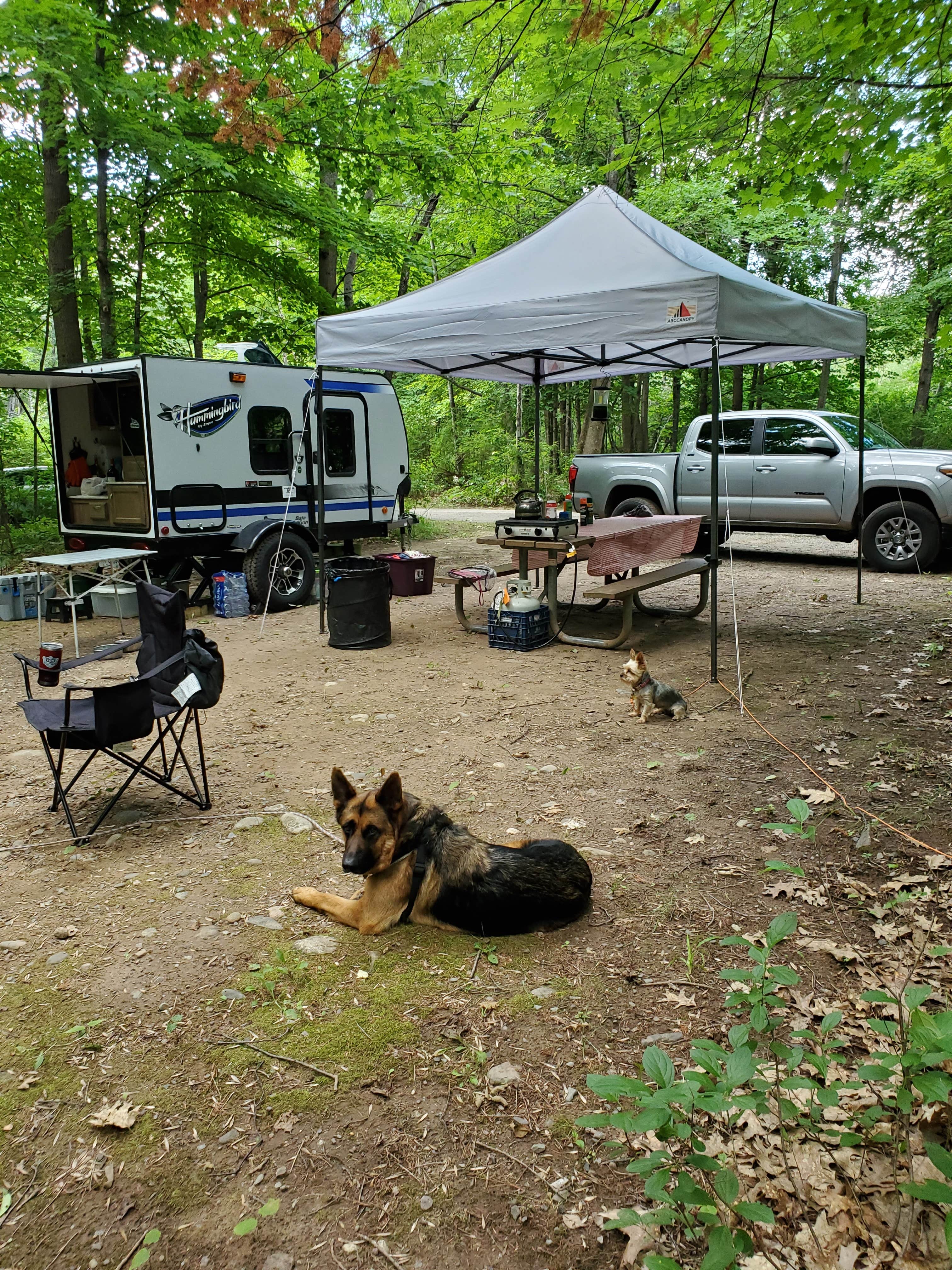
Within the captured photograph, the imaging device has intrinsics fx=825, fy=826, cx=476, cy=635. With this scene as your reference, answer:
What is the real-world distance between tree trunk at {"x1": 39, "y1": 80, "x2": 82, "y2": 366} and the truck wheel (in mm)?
7965

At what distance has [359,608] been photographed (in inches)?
305

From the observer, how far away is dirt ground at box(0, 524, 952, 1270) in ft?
6.55

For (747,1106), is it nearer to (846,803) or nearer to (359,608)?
(846,803)

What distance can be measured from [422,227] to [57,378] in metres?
10.5

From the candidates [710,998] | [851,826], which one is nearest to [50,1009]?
[710,998]

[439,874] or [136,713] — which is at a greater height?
[136,713]

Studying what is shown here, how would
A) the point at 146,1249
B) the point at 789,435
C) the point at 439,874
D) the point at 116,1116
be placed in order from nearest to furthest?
1. the point at 146,1249
2. the point at 116,1116
3. the point at 439,874
4. the point at 789,435

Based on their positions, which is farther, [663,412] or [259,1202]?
[663,412]

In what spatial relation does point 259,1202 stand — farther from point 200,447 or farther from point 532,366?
point 532,366

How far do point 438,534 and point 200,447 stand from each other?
320 inches

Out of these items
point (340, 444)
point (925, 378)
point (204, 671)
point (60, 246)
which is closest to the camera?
point (204, 671)

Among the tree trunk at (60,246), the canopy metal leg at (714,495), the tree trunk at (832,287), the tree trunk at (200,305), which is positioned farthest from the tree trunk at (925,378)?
the tree trunk at (60,246)

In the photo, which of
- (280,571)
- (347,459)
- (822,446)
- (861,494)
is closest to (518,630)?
(280,571)

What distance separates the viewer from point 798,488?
11.5m
